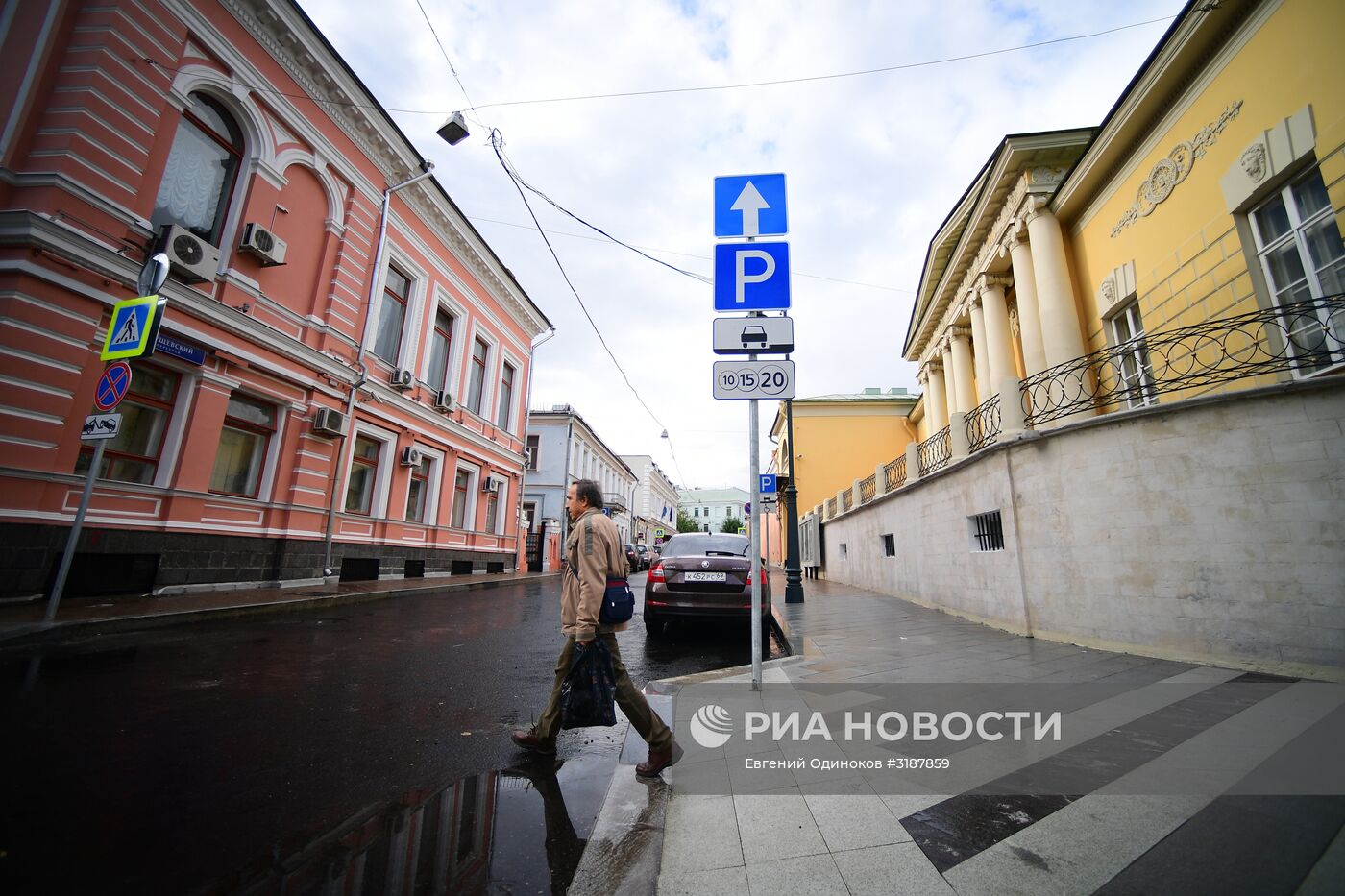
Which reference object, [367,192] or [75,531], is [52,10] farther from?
[75,531]

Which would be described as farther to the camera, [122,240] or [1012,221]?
[1012,221]

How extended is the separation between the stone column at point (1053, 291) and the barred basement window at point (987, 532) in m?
3.27

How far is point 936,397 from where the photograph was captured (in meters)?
17.7

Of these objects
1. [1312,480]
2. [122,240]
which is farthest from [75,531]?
[1312,480]

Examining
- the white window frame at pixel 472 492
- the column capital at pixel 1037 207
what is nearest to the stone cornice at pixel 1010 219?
the column capital at pixel 1037 207

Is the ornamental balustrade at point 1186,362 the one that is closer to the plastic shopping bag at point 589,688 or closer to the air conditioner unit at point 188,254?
the plastic shopping bag at point 589,688

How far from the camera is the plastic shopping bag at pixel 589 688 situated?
2.70 m

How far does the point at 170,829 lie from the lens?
199 centimetres

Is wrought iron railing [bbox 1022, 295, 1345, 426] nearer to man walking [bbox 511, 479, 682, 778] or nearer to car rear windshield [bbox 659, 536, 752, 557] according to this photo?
car rear windshield [bbox 659, 536, 752, 557]

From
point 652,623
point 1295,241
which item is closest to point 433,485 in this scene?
point 652,623

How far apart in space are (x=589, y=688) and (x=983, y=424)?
872 cm

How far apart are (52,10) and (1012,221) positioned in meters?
15.7

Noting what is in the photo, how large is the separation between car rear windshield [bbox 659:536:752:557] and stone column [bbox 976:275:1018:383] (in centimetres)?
819

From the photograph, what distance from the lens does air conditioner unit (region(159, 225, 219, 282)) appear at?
24.8 ft
